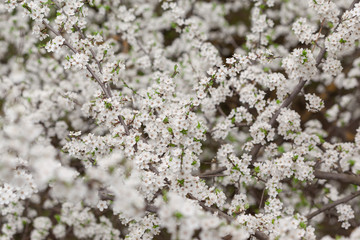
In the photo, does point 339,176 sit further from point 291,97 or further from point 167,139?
point 167,139

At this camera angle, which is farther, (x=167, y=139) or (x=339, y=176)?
(x=339, y=176)

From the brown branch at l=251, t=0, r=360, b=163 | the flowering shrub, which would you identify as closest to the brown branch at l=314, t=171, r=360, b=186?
the flowering shrub

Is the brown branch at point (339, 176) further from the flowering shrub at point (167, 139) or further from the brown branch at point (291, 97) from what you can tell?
the brown branch at point (291, 97)

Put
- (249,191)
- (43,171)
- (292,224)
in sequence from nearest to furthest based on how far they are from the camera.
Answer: (43,171) → (292,224) → (249,191)

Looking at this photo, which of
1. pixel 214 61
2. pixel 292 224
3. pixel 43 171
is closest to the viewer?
pixel 43 171

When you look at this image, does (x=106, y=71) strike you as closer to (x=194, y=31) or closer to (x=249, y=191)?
(x=194, y=31)

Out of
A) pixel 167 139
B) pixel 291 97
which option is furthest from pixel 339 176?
pixel 167 139

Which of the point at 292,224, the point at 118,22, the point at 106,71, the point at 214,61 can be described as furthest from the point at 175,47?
the point at 292,224

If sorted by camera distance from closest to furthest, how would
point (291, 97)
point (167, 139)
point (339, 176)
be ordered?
1. point (167, 139)
2. point (291, 97)
3. point (339, 176)
